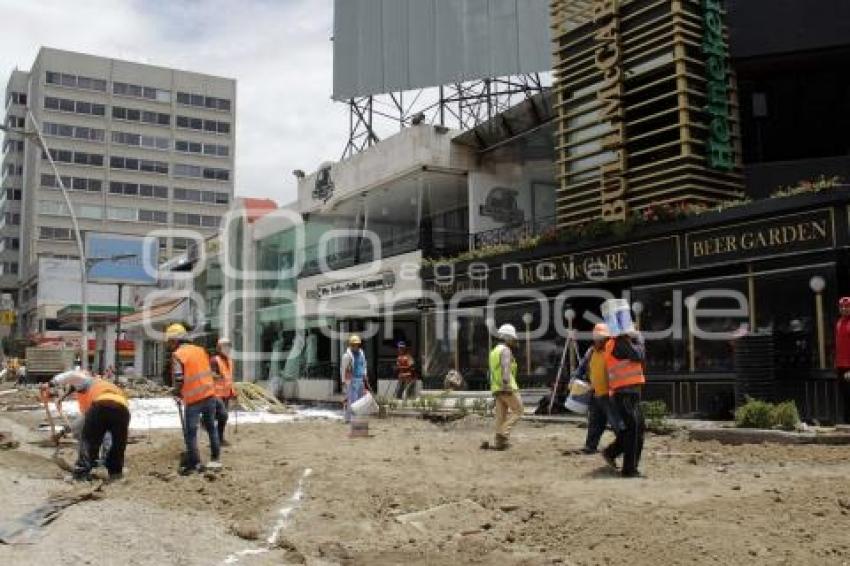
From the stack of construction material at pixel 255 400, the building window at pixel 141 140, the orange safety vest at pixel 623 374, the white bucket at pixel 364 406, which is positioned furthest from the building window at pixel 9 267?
the orange safety vest at pixel 623 374

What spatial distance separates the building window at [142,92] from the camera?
350 ft

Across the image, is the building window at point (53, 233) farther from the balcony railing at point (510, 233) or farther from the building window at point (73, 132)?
the balcony railing at point (510, 233)

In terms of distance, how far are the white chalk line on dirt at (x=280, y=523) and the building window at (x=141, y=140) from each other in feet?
341

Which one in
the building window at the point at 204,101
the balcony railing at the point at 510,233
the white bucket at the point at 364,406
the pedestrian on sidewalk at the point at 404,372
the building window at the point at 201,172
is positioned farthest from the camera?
the building window at the point at 204,101

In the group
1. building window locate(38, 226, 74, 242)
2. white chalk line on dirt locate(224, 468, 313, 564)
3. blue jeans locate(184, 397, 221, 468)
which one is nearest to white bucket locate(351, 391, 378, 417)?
white chalk line on dirt locate(224, 468, 313, 564)

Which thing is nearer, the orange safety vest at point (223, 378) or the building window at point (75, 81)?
the orange safety vest at point (223, 378)

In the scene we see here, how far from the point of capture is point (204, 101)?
112 m

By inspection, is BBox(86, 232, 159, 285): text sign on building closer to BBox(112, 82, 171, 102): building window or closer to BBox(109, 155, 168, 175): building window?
BBox(109, 155, 168, 175): building window

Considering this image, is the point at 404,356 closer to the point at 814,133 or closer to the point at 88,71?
the point at 814,133

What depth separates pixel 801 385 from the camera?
14.1m

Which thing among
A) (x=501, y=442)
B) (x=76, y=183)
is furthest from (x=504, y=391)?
(x=76, y=183)

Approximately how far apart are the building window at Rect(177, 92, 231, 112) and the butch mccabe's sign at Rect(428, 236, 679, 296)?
94177mm

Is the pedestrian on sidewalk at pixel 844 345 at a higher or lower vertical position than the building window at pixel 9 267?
lower

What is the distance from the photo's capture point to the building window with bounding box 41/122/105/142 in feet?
332
